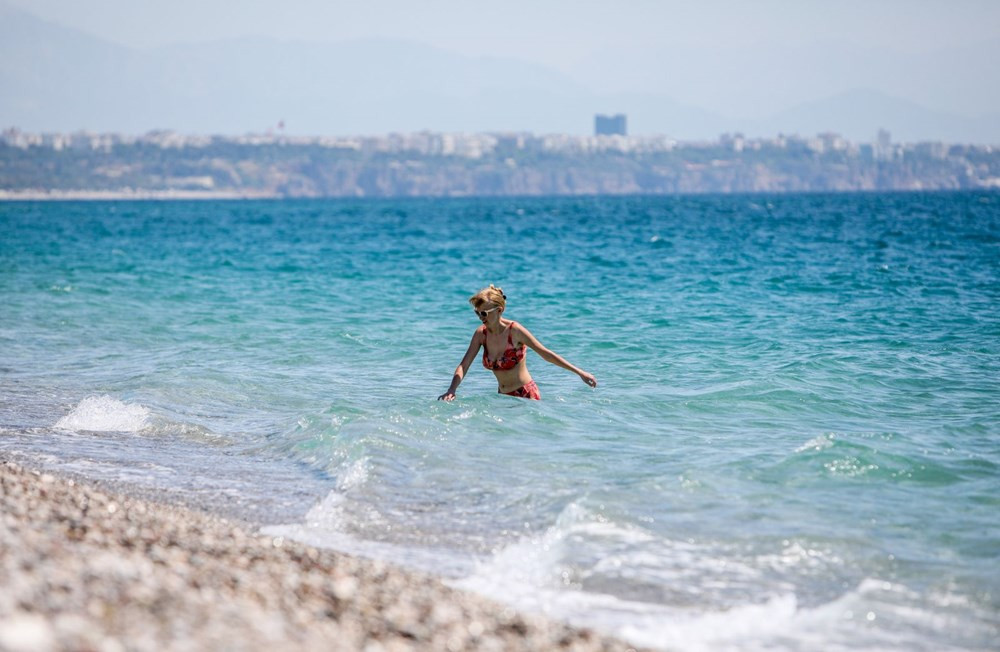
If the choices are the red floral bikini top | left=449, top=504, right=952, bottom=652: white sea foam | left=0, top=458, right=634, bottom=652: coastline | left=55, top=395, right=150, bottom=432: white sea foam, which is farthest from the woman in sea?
left=0, top=458, right=634, bottom=652: coastline

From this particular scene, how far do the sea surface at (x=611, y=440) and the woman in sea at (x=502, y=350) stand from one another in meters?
0.31

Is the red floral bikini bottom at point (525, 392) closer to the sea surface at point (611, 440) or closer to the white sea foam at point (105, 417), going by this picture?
the sea surface at point (611, 440)

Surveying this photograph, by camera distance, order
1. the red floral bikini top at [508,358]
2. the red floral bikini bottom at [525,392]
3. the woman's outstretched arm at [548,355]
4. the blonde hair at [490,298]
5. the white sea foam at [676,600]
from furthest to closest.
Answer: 1. the red floral bikini bottom at [525,392]
2. the red floral bikini top at [508,358]
3. the woman's outstretched arm at [548,355]
4. the blonde hair at [490,298]
5. the white sea foam at [676,600]

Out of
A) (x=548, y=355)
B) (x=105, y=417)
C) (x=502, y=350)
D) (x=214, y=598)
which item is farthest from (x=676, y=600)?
(x=105, y=417)

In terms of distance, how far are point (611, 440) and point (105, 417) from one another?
5.49 m

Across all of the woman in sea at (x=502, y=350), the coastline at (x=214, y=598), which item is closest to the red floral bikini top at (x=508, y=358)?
the woman in sea at (x=502, y=350)

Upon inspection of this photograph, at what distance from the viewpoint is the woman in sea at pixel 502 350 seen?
1027 cm

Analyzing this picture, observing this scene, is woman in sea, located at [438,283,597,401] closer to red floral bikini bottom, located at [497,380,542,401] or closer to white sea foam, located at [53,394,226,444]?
red floral bikini bottom, located at [497,380,542,401]

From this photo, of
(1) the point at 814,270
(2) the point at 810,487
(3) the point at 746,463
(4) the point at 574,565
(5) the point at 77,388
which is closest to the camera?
(4) the point at 574,565

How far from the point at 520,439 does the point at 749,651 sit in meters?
4.85

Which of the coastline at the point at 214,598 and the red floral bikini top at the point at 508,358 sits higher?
the red floral bikini top at the point at 508,358

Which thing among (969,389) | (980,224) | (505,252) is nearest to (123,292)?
(505,252)

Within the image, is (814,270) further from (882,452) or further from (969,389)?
(882,452)

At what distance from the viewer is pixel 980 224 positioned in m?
52.1
